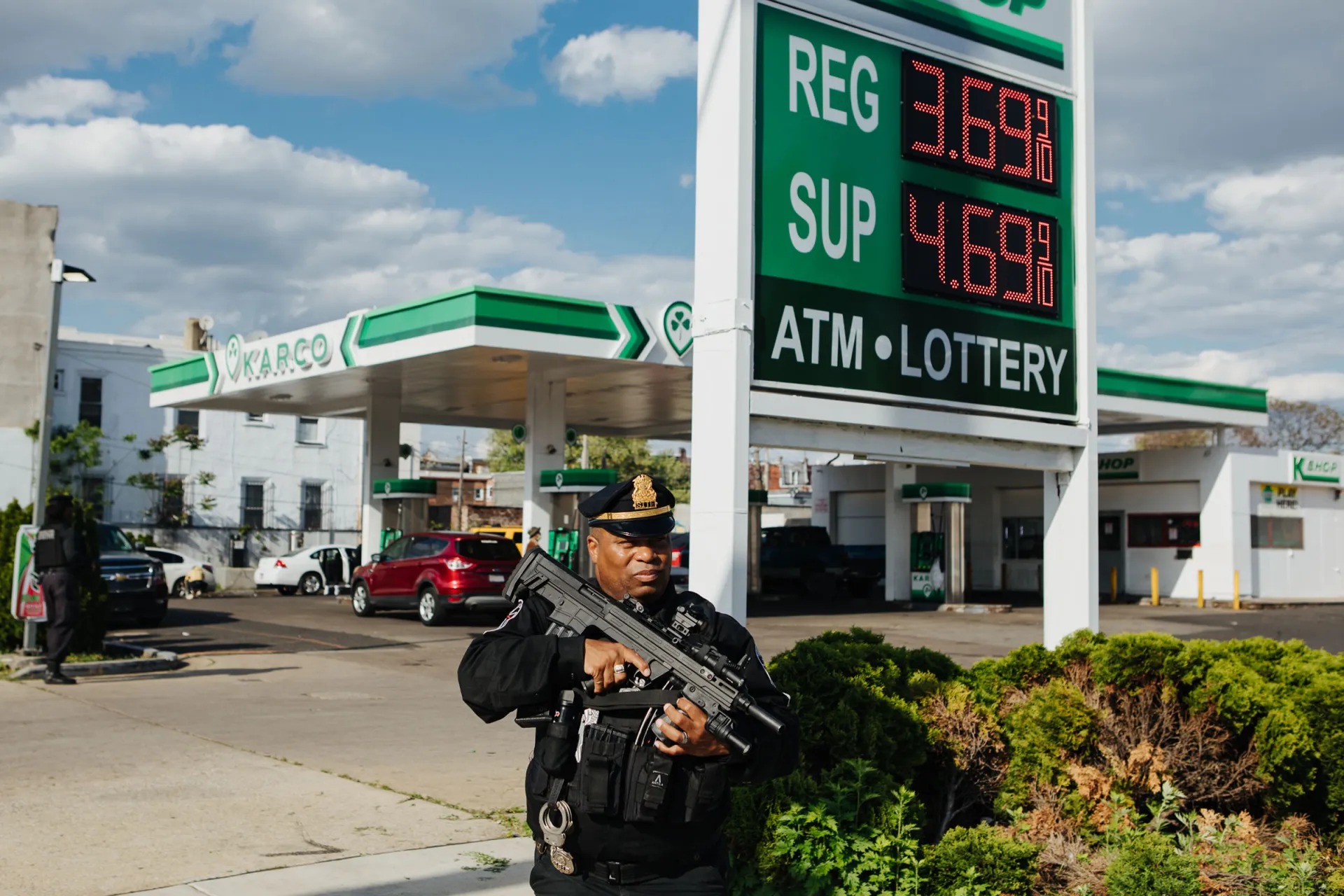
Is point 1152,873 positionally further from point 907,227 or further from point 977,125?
point 977,125

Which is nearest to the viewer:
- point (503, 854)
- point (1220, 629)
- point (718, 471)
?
point (718, 471)

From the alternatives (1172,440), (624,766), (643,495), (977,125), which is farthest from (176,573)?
(1172,440)

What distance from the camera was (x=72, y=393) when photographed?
40844mm

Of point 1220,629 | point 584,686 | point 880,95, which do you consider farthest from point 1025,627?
point 584,686

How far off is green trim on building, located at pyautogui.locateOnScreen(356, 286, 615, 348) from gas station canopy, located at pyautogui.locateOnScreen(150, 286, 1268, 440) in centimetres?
2

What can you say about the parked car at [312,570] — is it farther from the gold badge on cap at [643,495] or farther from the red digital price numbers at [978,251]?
the gold badge on cap at [643,495]

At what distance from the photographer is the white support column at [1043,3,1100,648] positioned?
7453 mm

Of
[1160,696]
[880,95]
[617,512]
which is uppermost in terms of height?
[880,95]

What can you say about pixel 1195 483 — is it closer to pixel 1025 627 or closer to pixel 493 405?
pixel 1025 627

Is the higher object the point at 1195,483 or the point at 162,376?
the point at 162,376

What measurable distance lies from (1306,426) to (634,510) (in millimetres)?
69593

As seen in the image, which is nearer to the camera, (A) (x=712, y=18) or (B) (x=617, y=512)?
(B) (x=617, y=512)

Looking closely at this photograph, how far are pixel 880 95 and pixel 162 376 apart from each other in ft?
84.8

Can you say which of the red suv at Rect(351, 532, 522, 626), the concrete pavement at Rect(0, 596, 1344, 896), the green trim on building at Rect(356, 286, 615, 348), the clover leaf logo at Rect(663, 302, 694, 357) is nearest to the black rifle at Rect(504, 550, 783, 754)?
the concrete pavement at Rect(0, 596, 1344, 896)
